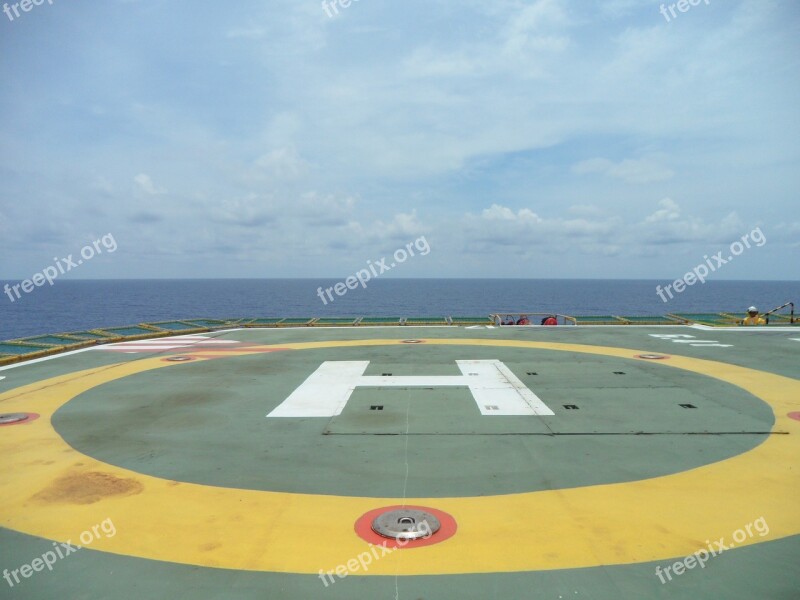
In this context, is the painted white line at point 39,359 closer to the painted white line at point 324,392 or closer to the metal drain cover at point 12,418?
the metal drain cover at point 12,418

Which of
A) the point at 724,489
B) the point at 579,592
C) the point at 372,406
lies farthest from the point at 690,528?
the point at 372,406

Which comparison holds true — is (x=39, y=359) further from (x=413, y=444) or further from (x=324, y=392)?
(x=413, y=444)

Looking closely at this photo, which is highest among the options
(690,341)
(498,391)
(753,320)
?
(753,320)

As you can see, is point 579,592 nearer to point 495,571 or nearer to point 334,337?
point 495,571

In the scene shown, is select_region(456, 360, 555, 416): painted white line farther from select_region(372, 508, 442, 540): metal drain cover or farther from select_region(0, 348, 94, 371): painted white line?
select_region(0, 348, 94, 371): painted white line

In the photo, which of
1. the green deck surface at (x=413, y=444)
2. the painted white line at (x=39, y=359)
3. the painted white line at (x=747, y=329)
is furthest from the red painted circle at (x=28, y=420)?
the painted white line at (x=747, y=329)

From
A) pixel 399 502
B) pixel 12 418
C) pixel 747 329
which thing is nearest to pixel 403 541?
pixel 399 502

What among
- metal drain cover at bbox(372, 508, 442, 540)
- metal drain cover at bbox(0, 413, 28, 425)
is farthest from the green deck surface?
metal drain cover at bbox(0, 413, 28, 425)
